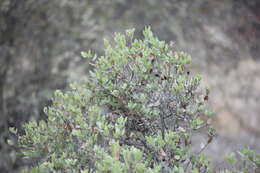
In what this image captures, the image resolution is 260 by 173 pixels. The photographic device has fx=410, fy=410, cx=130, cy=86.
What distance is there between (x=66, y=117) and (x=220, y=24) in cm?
677

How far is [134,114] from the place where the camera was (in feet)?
9.62

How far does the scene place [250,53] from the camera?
9117 mm

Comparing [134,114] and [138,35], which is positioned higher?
[138,35]

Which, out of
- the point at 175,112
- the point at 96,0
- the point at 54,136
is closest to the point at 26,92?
the point at 96,0

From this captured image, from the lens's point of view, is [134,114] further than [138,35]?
No

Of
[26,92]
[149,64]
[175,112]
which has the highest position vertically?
[149,64]

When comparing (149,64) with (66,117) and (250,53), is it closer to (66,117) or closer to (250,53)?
(66,117)

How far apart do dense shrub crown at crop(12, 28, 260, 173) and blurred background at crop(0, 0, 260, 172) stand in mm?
3649

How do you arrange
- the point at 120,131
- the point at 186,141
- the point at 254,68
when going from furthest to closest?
the point at 254,68, the point at 186,141, the point at 120,131

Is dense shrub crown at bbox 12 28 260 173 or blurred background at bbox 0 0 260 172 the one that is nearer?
dense shrub crown at bbox 12 28 260 173

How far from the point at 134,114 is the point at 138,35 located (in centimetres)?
530

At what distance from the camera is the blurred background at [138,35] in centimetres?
721

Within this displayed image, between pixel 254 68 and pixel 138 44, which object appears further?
pixel 254 68

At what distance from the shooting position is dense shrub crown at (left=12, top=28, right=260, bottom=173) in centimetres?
280
